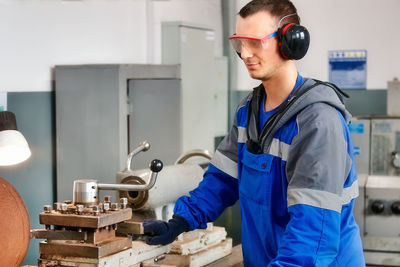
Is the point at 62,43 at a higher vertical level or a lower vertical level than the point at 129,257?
higher

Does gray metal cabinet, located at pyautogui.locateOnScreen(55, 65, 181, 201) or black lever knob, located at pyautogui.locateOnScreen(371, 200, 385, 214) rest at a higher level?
gray metal cabinet, located at pyautogui.locateOnScreen(55, 65, 181, 201)

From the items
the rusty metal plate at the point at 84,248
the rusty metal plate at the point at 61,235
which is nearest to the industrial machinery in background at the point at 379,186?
the rusty metal plate at the point at 84,248

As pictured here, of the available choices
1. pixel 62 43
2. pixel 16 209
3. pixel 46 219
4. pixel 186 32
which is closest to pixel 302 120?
pixel 46 219

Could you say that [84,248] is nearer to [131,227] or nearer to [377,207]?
[131,227]

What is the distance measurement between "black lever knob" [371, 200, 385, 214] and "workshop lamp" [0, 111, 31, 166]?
5.89ft

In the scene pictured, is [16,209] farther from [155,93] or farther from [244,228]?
[155,93]

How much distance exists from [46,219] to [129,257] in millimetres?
245

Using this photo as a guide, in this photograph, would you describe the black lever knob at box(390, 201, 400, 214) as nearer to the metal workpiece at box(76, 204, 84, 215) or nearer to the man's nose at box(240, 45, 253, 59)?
the man's nose at box(240, 45, 253, 59)

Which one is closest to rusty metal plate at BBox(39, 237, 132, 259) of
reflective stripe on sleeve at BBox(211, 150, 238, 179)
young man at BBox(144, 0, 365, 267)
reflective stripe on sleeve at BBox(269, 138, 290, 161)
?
young man at BBox(144, 0, 365, 267)

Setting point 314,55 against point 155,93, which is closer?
point 155,93

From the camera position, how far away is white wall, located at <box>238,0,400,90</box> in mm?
4707

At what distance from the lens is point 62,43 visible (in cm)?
292

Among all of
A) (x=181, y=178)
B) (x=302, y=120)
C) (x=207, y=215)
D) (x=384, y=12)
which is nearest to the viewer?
(x=302, y=120)

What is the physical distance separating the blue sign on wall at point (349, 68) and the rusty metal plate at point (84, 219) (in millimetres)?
3605
